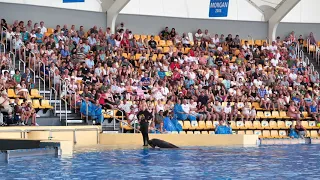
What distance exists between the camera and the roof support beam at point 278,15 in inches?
1387

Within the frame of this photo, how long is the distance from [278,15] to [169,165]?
21.4m

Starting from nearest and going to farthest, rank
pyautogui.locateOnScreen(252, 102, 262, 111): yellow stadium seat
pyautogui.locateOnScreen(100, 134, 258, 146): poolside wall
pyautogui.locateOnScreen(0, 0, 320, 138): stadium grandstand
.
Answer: pyautogui.locateOnScreen(100, 134, 258, 146): poolside wall, pyautogui.locateOnScreen(0, 0, 320, 138): stadium grandstand, pyautogui.locateOnScreen(252, 102, 262, 111): yellow stadium seat

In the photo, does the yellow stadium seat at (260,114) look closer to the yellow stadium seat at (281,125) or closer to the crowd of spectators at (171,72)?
the crowd of spectators at (171,72)

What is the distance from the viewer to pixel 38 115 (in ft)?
77.8

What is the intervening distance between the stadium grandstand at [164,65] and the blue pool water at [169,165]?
16.3 ft

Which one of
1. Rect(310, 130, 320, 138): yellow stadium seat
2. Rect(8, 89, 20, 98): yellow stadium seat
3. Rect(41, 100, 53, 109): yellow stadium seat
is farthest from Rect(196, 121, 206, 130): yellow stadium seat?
Rect(8, 89, 20, 98): yellow stadium seat

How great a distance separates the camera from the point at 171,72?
99.2ft

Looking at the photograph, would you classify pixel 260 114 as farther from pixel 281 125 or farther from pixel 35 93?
pixel 35 93

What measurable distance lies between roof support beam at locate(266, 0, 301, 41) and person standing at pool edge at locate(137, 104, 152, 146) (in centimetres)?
1278

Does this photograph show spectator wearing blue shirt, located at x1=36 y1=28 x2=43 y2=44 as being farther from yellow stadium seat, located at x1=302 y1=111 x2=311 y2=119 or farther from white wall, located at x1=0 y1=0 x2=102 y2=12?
yellow stadium seat, located at x1=302 y1=111 x2=311 y2=119

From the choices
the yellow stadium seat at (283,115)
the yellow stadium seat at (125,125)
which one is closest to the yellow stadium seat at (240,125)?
the yellow stadium seat at (283,115)

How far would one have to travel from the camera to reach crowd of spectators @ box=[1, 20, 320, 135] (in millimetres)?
26234

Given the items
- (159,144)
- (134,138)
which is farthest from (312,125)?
(159,144)

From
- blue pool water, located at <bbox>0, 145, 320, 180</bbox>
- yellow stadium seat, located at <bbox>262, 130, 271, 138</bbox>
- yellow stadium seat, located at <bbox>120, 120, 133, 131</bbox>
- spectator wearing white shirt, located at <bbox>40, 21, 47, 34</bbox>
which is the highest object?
spectator wearing white shirt, located at <bbox>40, 21, 47, 34</bbox>
